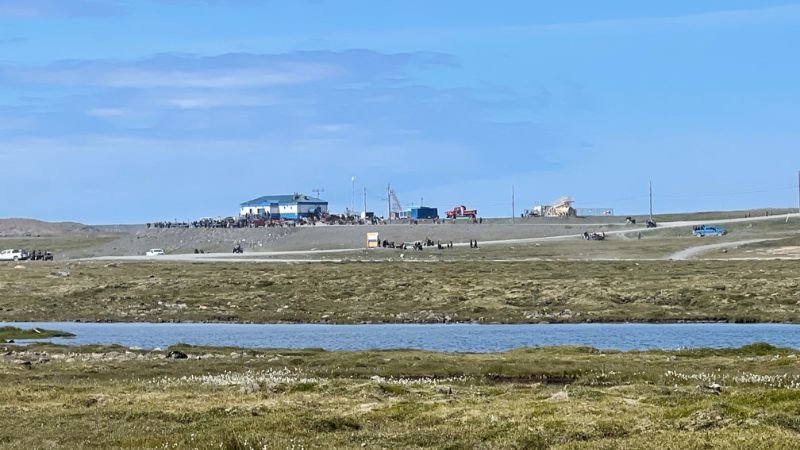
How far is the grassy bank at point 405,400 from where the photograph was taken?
2712 centimetres

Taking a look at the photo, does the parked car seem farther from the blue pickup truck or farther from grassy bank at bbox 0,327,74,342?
grassy bank at bbox 0,327,74,342

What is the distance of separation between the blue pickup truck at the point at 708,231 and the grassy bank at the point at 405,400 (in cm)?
11299

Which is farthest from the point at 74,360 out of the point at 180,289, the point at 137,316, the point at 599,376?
the point at 180,289

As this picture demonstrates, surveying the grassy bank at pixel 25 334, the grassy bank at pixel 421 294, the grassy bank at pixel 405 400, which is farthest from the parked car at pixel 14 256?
the grassy bank at pixel 405 400

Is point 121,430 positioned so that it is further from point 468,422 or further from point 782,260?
point 782,260

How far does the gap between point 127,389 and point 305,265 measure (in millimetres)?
80824

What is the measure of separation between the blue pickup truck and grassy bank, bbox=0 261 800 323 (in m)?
48.6

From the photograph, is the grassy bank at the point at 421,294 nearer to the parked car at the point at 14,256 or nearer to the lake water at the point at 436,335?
the lake water at the point at 436,335

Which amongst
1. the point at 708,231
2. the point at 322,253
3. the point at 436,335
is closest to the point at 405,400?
the point at 436,335

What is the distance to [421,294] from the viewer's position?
9500 centimetres

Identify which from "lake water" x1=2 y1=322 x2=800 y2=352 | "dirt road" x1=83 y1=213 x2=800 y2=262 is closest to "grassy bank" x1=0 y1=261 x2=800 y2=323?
"lake water" x1=2 y1=322 x2=800 y2=352

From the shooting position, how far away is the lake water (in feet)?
215

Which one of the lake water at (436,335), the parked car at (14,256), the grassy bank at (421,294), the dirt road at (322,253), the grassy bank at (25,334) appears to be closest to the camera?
the lake water at (436,335)

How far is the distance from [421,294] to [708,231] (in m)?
79.9
